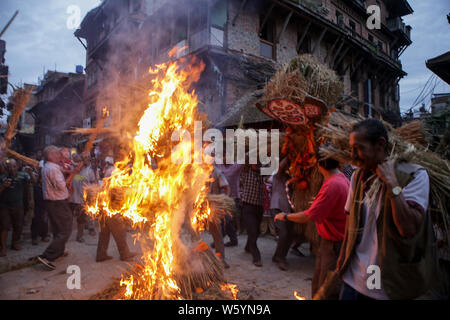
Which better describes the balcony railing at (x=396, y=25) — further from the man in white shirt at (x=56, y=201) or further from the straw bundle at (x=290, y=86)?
the man in white shirt at (x=56, y=201)

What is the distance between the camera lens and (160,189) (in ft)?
10.4

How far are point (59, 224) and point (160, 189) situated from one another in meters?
2.99

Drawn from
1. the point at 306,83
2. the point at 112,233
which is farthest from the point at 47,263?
the point at 306,83

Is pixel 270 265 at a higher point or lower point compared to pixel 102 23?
lower

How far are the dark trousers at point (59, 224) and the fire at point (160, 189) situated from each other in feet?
6.84

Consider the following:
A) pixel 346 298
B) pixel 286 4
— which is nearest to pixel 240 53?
pixel 286 4

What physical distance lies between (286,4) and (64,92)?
66.6 feet

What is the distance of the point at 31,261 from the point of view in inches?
190

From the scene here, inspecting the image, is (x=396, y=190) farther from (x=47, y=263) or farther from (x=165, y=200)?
(x=47, y=263)

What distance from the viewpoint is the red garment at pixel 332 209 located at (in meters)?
2.75

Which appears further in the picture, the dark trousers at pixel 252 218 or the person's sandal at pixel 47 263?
the dark trousers at pixel 252 218

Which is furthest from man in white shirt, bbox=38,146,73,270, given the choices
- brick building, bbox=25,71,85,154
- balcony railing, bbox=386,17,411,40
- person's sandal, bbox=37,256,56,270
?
balcony railing, bbox=386,17,411,40

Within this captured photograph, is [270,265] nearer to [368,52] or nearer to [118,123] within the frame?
[118,123]

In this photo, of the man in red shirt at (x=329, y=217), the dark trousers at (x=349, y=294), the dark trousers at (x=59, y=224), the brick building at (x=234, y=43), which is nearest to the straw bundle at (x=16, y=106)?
the dark trousers at (x=59, y=224)
